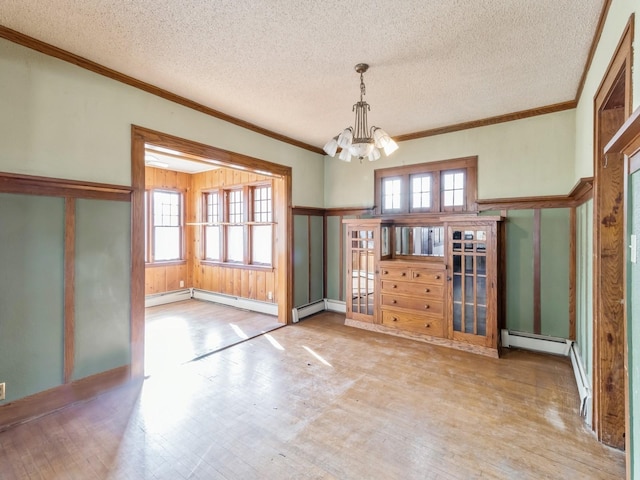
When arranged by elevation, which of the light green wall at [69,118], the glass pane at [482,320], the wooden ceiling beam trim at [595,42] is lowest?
the glass pane at [482,320]

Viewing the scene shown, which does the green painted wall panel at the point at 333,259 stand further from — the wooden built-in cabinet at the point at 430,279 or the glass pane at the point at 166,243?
the glass pane at the point at 166,243

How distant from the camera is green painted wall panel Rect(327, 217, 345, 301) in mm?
5555

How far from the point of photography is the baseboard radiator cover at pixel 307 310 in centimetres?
498

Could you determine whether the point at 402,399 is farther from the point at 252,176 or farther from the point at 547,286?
the point at 252,176

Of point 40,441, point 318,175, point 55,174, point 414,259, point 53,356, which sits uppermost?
point 318,175

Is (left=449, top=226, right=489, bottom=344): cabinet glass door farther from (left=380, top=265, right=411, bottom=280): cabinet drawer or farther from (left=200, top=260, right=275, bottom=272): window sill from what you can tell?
(left=200, top=260, right=275, bottom=272): window sill

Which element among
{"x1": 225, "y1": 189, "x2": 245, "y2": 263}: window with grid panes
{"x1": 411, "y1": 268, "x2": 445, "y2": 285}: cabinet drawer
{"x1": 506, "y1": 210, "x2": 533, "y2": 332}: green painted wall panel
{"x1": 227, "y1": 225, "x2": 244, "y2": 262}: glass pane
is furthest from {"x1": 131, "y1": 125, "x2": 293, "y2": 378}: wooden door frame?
{"x1": 506, "y1": 210, "x2": 533, "y2": 332}: green painted wall panel

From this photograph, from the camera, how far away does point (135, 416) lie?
2471mm

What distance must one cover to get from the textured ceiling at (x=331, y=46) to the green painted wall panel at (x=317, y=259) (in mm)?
2340

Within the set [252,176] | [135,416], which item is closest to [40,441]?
[135,416]

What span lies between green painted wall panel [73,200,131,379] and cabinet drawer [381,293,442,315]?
3.14 metres

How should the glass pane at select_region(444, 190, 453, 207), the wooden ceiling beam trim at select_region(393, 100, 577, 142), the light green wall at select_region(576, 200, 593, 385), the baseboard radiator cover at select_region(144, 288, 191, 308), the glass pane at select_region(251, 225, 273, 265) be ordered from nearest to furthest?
the light green wall at select_region(576, 200, 593, 385), the wooden ceiling beam trim at select_region(393, 100, 577, 142), the glass pane at select_region(444, 190, 453, 207), the glass pane at select_region(251, 225, 273, 265), the baseboard radiator cover at select_region(144, 288, 191, 308)

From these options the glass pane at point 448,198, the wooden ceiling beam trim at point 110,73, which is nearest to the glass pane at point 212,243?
the wooden ceiling beam trim at point 110,73

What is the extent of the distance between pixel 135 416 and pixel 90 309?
3.31ft
